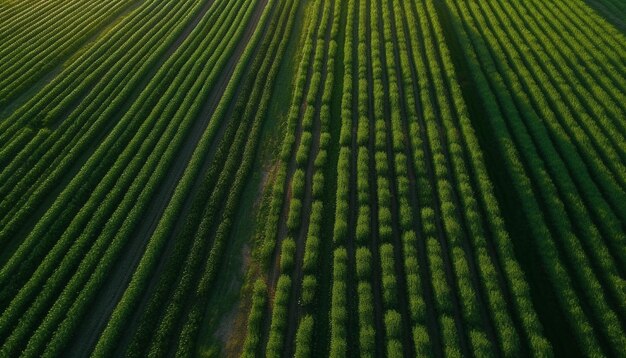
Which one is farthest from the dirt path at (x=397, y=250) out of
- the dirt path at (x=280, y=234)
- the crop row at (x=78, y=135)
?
the crop row at (x=78, y=135)

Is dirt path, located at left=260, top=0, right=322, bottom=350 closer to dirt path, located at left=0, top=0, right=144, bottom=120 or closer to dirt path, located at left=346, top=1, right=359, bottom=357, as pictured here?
dirt path, located at left=346, top=1, right=359, bottom=357

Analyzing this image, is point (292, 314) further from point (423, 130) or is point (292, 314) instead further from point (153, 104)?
point (153, 104)

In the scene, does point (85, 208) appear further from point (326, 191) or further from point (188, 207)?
point (326, 191)

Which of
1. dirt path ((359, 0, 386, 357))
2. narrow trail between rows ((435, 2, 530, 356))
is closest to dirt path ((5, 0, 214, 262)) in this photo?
dirt path ((359, 0, 386, 357))

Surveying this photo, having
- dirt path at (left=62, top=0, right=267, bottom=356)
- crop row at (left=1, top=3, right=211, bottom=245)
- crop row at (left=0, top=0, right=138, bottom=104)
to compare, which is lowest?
dirt path at (left=62, top=0, right=267, bottom=356)

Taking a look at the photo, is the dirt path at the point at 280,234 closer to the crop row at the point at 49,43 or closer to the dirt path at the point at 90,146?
the dirt path at the point at 90,146
